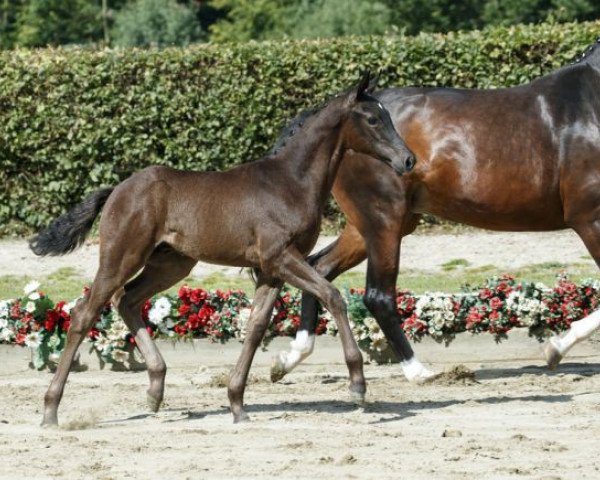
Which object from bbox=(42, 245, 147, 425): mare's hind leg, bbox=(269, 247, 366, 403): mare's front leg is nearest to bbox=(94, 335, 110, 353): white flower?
bbox=(42, 245, 147, 425): mare's hind leg

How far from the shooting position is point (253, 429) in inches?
279

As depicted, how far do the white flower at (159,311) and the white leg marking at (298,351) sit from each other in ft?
3.27

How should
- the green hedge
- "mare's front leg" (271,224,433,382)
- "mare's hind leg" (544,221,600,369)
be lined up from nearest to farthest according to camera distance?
"mare's hind leg" (544,221,600,369) → "mare's front leg" (271,224,433,382) → the green hedge

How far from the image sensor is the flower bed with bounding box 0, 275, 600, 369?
909 cm

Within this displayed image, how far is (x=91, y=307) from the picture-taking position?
7367 mm

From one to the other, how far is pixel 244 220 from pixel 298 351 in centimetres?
156

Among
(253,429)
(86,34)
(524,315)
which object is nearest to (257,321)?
(253,429)

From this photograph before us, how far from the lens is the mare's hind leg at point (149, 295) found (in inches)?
302

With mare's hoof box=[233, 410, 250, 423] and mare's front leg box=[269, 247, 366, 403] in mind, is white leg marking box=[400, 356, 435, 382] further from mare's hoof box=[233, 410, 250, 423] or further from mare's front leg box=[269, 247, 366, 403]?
mare's hoof box=[233, 410, 250, 423]

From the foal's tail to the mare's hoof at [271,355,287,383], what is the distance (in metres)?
1.58

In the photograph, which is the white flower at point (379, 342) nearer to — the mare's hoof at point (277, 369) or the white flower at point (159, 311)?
the mare's hoof at point (277, 369)

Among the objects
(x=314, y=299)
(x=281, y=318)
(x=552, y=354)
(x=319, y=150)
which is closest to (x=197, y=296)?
(x=281, y=318)

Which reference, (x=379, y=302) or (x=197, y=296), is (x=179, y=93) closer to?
(x=197, y=296)

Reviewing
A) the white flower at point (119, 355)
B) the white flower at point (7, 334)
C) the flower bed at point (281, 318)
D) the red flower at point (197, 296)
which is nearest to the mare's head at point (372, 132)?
the flower bed at point (281, 318)
